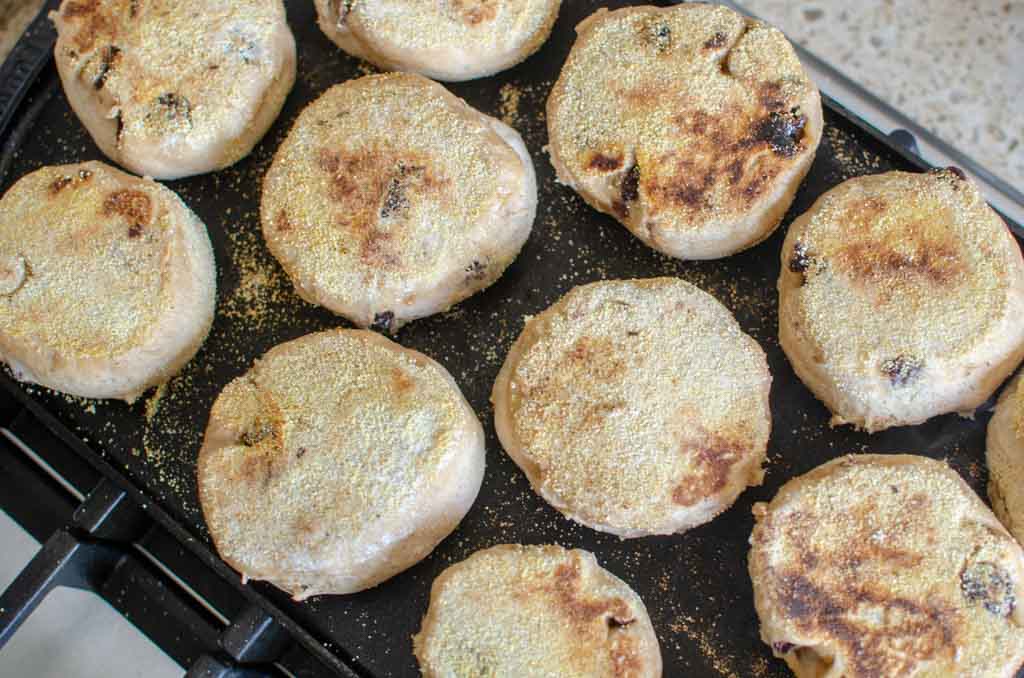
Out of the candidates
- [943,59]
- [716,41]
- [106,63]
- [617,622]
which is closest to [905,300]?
[716,41]

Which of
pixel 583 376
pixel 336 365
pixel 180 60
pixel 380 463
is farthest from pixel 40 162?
pixel 583 376

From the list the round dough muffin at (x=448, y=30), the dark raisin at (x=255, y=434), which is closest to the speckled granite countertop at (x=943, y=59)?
the round dough muffin at (x=448, y=30)

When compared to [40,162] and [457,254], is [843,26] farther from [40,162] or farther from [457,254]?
[40,162]

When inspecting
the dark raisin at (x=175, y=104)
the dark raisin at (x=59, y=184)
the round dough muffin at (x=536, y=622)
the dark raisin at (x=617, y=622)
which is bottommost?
the dark raisin at (x=617, y=622)

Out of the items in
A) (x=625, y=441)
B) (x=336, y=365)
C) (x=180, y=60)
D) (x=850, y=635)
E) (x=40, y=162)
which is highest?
(x=180, y=60)

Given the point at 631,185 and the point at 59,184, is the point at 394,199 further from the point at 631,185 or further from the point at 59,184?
the point at 59,184

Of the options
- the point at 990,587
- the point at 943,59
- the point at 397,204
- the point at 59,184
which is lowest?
the point at 990,587

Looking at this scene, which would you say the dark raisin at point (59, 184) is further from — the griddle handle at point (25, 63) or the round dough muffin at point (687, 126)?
the round dough muffin at point (687, 126)
